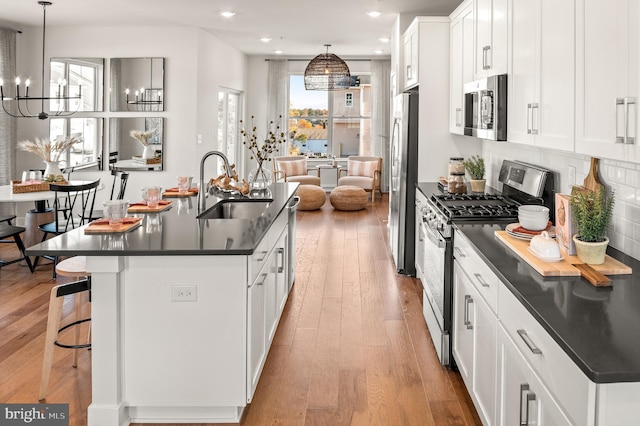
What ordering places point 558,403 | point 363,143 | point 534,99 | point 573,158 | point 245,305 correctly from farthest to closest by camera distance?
1. point 363,143
2. point 573,158
3. point 534,99
4. point 245,305
5. point 558,403

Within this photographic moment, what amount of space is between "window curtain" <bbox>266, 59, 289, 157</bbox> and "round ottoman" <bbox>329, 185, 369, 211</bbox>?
2813mm

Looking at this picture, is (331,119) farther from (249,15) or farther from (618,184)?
(618,184)

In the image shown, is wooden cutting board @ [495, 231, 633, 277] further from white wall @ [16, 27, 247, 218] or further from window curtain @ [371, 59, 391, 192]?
window curtain @ [371, 59, 391, 192]

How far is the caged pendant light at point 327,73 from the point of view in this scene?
29.7 ft

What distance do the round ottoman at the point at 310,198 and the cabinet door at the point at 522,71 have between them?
6.44 meters

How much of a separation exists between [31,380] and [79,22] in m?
6.01

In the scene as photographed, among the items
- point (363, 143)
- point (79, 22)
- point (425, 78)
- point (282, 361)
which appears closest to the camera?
point (282, 361)

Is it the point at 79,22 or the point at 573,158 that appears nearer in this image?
the point at 573,158

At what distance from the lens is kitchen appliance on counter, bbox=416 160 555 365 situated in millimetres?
3268

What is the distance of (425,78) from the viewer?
519cm

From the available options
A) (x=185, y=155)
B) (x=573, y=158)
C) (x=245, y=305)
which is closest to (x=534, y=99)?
(x=573, y=158)

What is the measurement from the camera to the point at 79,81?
8086 millimetres

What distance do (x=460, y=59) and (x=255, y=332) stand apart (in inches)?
116

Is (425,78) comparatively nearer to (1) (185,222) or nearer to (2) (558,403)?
(1) (185,222)
